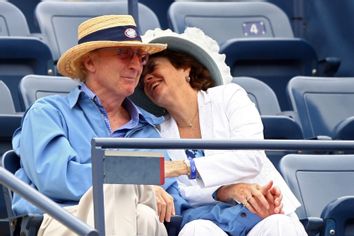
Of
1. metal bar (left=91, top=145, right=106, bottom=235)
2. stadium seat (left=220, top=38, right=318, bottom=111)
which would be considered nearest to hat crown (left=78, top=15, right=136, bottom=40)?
metal bar (left=91, top=145, right=106, bottom=235)

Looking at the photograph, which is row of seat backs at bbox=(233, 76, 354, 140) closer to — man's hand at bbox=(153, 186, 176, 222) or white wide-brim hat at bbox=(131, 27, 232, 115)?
white wide-brim hat at bbox=(131, 27, 232, 115)

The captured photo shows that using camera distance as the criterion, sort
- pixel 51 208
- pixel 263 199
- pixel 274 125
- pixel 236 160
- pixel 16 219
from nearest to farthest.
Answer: pixel 51 208
pixel 16 219
pixel 263 199
pixel 236 160
pixel 274 125

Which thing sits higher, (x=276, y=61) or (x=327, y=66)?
(x=276, y=61)

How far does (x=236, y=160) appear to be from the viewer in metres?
5.25

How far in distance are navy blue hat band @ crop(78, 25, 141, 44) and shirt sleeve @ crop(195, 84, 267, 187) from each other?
0.49 m

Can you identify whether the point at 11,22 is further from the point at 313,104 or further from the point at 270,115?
the point at 313,104

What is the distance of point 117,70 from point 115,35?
0.14 meters

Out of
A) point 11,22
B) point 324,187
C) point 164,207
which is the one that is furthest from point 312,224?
point 11,22

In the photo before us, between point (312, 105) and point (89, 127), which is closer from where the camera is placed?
point (89, 127)

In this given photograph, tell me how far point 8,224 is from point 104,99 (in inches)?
25.6

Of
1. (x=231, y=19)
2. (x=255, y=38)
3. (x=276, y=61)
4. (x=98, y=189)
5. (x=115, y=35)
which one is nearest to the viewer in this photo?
(x=98, y=189)

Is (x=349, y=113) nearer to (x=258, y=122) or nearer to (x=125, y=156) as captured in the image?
(x=258, y=122)

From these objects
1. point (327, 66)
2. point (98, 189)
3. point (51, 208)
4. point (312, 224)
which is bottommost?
point (327, 66)

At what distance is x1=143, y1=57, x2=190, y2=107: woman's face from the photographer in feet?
18.1
